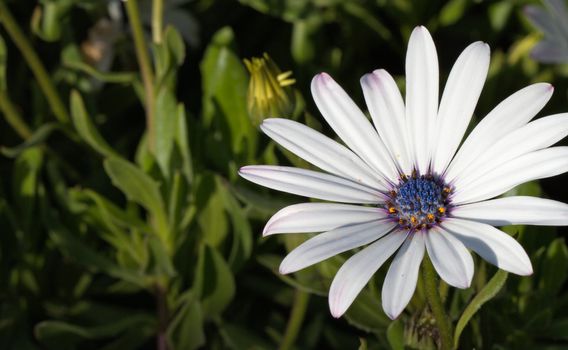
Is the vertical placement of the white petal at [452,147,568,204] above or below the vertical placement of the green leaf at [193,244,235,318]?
above

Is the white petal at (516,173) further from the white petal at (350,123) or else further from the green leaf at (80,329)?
the green leaf at (80,329)

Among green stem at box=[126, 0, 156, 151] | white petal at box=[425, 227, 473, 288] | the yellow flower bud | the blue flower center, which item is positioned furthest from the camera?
green stem at box=[126, 0, 156, 151]

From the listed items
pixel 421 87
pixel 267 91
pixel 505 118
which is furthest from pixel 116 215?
pixel 505 118

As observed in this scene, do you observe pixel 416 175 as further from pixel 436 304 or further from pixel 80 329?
pixel 80 329

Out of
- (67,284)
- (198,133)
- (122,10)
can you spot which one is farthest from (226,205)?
(122,10)

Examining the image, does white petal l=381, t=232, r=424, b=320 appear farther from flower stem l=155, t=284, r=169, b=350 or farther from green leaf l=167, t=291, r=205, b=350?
flower stem l=155, t=284, r=169, b=350

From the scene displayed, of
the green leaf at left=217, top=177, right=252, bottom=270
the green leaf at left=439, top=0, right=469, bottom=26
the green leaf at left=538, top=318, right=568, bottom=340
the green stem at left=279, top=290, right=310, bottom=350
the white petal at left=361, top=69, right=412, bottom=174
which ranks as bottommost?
the green stem at left=279, top=290, right=310, bottom=350

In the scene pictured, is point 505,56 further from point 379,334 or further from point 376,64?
point 379,334

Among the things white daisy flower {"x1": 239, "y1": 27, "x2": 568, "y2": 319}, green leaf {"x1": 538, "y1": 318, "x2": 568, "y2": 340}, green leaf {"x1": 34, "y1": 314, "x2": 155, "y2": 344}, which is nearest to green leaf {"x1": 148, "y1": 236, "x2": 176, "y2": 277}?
green leaf {"x1": 34, "y1": 314, "x2": 155, "y2": 344}
